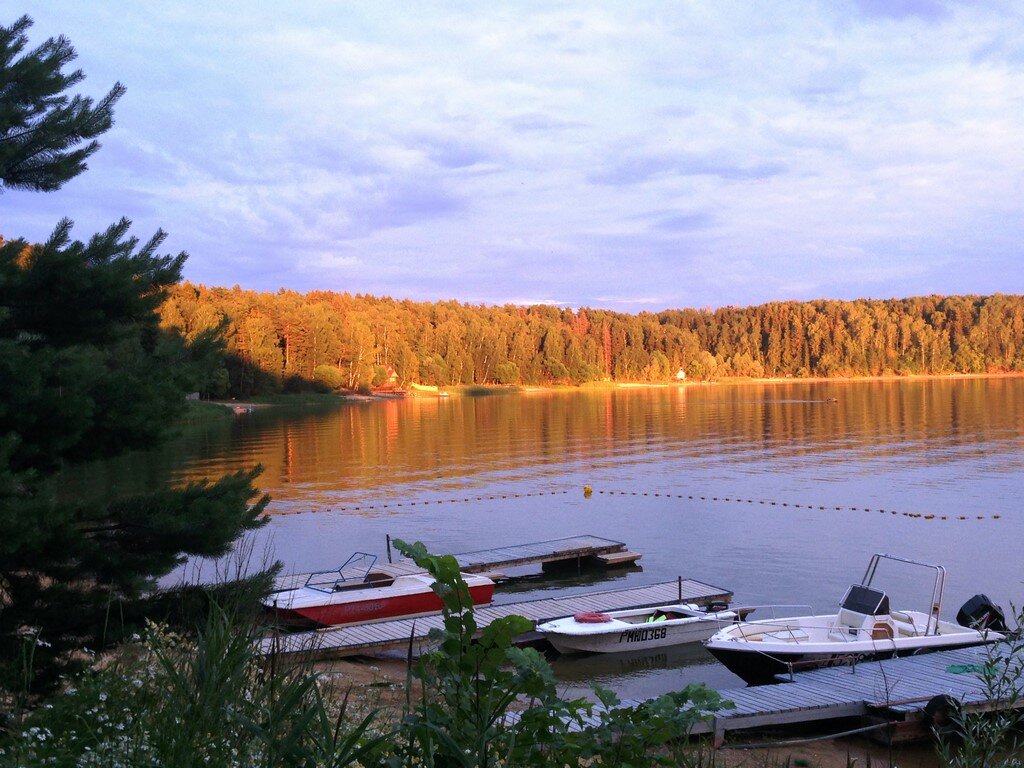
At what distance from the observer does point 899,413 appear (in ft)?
229

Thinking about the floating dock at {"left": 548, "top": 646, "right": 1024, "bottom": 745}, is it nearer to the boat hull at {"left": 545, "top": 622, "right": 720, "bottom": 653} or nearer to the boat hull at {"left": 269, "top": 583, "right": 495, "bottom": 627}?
the boat hull at {"left": 545, "top": 622, "right": 720, "bottom": 653}

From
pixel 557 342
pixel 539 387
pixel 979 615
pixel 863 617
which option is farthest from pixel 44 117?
pixel 557 342

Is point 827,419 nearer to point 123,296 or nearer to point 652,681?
point 652,681

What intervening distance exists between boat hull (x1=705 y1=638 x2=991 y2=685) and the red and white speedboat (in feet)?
15.2

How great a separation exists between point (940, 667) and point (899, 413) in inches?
2444

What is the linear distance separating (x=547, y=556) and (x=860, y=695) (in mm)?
10600

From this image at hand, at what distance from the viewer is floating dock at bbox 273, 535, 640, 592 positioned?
2077cm

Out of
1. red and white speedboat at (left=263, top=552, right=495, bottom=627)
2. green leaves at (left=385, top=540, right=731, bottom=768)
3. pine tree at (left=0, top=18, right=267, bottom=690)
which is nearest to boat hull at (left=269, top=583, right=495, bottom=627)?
red and white speedboat at (left=263, top=552, right=495, bottom=627)

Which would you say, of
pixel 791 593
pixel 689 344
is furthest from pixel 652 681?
pixel 689 344

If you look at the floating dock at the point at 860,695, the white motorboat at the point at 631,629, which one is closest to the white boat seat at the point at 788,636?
the floating dock at the point at 860,695

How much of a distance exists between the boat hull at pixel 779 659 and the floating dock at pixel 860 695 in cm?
26

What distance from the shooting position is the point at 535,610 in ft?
54.4

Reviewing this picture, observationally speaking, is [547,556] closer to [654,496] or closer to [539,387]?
[654,496]

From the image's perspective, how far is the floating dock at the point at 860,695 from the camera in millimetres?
10672
